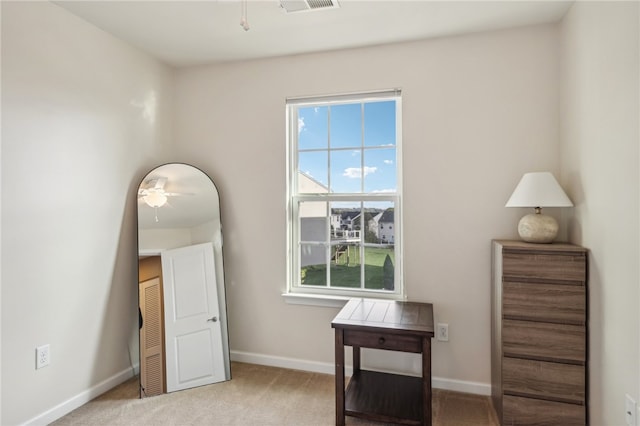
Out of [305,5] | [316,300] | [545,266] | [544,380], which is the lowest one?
[544,380]

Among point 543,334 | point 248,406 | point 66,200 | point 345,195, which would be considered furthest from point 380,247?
point 66,200

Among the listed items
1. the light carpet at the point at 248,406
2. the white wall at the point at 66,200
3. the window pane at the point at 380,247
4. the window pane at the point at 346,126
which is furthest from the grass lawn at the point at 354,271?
the white wall at the point at 66,200

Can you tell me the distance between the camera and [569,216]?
7.34ft

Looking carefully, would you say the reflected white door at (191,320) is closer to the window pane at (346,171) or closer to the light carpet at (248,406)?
the light carpet at (248,406)

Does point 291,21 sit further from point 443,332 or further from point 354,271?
point 443,332

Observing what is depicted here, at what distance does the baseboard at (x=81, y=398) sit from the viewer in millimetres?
2111

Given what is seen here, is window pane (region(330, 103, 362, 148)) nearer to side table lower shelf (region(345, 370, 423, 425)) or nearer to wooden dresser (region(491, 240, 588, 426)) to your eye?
wooden dresser (region(491, 240, 588, 426))

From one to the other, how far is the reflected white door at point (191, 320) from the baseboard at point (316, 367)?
30 centimetres

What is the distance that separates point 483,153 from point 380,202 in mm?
780

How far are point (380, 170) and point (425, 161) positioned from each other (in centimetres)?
35

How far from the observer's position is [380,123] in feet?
9.05

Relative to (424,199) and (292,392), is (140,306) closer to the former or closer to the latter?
(292,392)

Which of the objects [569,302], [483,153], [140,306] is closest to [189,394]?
[140,306]

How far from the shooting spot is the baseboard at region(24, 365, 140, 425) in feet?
6.93
